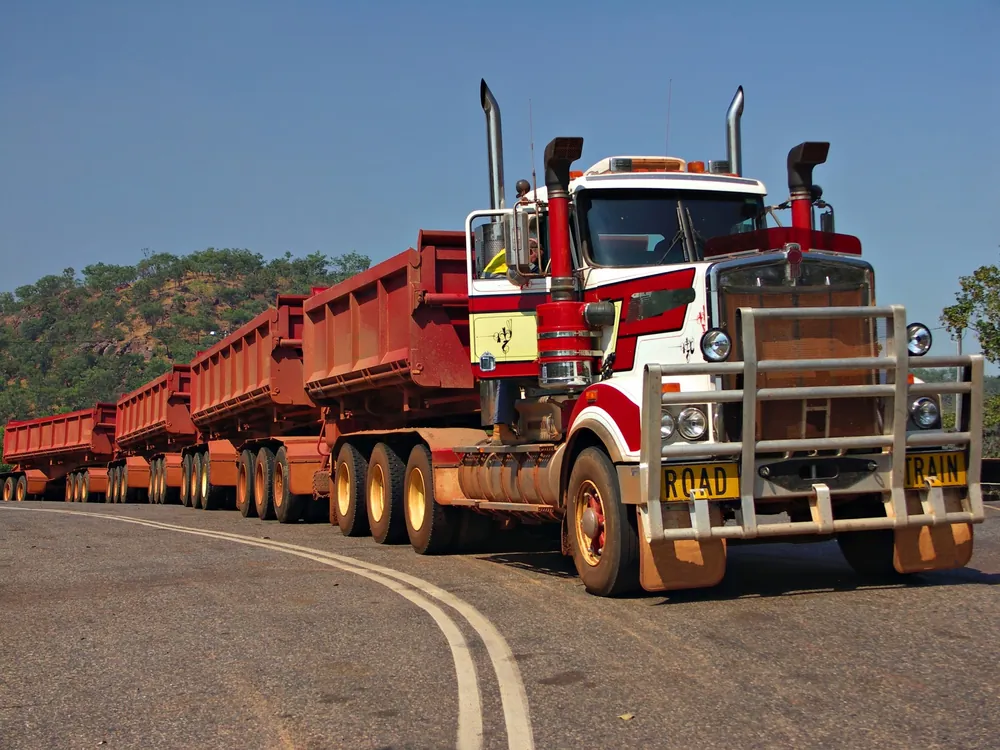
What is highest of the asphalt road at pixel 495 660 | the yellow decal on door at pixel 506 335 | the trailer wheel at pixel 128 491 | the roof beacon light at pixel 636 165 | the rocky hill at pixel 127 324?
the rocky hill at pixel 127 324

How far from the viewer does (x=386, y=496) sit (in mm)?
13219

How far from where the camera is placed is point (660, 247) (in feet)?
30.5

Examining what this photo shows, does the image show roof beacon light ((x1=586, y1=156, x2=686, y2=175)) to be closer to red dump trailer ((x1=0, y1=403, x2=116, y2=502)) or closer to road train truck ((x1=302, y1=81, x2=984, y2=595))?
road train truck ((x1=302, y1=81, x2=984, y2=595))

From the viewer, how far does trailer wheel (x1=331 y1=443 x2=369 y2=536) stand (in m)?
14.3

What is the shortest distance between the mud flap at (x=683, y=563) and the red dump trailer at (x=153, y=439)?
2113 cm

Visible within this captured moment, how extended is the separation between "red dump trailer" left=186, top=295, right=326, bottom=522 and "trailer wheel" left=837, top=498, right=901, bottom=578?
9763 mm

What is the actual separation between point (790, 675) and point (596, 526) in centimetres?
282

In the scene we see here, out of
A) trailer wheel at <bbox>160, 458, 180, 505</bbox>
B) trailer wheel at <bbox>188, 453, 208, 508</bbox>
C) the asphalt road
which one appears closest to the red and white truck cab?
the asphalt road

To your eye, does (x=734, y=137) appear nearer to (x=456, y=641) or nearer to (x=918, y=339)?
(x=918, y=339)

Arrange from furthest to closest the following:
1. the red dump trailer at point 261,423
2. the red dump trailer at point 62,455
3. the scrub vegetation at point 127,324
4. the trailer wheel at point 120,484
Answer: the scrub vegetation at point 127,324, the red dump trailer at point 62,455, the trailer wheel at point 120,484, the red dump trailer at point 261,423

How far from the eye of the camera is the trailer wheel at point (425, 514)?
11961 mm

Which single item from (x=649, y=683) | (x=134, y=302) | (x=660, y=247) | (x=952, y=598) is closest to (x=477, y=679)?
(x=649, y=683)

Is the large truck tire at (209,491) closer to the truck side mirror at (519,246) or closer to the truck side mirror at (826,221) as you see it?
the truck side mirror at (519,246)

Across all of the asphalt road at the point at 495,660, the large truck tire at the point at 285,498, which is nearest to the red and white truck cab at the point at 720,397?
the asphalt road at the point at 495,660
